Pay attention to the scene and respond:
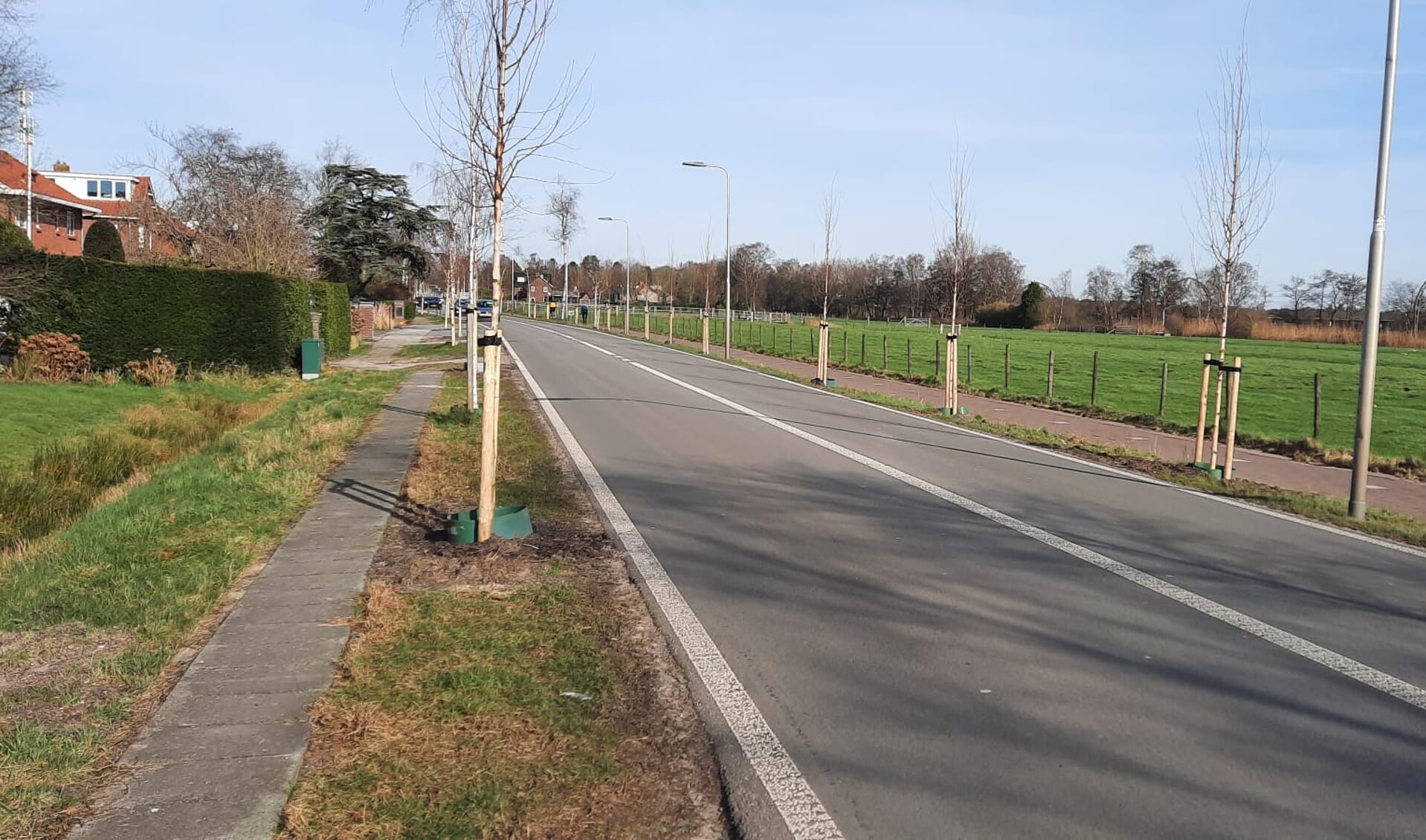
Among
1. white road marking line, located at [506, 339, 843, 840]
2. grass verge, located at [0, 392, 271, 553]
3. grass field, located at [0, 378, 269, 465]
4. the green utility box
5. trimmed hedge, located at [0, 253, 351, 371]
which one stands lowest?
grass verge, located at [0, 392, 271, 553]

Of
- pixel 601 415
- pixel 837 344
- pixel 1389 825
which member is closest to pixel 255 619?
pixel 1389 825

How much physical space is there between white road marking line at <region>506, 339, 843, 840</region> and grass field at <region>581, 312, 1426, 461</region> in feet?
45.4

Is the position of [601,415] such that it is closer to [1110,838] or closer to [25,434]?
[25,434]

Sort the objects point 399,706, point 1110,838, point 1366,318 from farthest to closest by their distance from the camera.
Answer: point 1366,318 → point 399,706 → point 1110,838

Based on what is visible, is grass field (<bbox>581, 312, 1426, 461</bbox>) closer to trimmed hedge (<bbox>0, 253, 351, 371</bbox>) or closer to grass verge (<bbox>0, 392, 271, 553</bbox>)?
trimmed hedge (<bbox>0, 253, 351, 371</bbox>)

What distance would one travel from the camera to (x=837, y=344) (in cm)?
5341

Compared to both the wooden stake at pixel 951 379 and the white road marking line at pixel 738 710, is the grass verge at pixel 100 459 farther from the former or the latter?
the wooden stake at pixel 951 379

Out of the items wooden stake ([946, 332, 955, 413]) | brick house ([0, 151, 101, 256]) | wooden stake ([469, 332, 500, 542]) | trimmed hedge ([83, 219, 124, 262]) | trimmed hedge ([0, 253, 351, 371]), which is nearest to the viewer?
wooden stake ([469, 332, 500, 542])

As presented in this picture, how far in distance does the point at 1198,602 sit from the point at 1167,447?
→ 37.9ft

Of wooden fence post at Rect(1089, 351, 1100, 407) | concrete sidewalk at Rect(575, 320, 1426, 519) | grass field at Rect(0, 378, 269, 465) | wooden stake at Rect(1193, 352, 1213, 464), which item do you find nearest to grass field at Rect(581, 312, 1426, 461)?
wooden fence post at Rect(1089, 351, 1100, 407)

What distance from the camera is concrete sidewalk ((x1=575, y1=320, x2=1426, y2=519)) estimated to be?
43.1 ft

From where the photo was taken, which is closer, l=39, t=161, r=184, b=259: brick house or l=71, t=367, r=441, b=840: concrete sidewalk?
Answer: l=71, t=367, r=441, b=840: concrete sidewalk

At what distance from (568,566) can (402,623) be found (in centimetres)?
164

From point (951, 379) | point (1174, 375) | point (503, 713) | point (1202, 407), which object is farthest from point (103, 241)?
point (503, 713)
